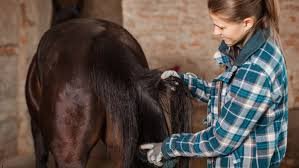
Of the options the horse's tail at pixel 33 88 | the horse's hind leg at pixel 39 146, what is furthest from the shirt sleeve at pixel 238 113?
the horse's hind leg at pixel 39 146

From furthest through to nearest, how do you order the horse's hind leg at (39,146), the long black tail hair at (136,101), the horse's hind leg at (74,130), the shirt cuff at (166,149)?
the horse's hind leg at (39,146)
the horse's hind leg at (74,130)
the long black tail hair at (136,101)
the shirt cuff at (166,149)

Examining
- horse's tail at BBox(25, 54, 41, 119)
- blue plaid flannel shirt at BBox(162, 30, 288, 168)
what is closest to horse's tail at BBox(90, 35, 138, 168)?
blue plaid flannel shirt at BBox(162, 30, 288, 168)

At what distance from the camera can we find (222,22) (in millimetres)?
1387

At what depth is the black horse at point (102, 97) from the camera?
68.3 inches

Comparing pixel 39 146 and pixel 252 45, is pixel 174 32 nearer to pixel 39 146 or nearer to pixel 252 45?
pixel 39 146

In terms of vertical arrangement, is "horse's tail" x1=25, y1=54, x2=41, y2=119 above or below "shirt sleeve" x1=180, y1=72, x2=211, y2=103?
below

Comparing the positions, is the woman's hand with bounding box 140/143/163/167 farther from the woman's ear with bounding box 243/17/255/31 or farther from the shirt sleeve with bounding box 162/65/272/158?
the woman's ear with bounding box 243/17/255/31

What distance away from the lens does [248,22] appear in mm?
1393

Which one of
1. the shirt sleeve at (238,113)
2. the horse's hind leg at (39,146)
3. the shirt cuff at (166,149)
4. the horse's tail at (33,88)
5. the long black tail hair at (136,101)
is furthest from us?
the horse's hind leg at (39,146)

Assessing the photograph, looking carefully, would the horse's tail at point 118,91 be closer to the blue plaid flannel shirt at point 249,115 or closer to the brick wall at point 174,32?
the blue plaid flannel shirt at point 249,115

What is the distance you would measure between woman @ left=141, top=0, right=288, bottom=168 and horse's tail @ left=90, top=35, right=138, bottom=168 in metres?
0.26

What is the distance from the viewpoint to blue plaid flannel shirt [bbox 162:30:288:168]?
136cm

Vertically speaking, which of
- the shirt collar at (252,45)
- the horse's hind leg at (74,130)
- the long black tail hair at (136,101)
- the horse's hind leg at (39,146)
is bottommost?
the horse's hind leg at (39,146)

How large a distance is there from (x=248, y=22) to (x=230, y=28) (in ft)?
0.19
